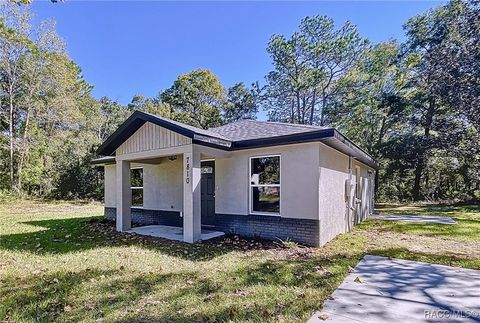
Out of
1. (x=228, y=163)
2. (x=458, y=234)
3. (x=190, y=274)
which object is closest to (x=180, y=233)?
(x=228, y=163)

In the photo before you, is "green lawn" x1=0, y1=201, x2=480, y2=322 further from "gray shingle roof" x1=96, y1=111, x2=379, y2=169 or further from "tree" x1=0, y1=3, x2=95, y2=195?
"tree" x1=0, y1=3, x2=95, y2=195

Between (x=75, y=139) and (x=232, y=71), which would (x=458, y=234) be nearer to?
(x=232, y=71)

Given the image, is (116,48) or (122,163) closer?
(122,163)

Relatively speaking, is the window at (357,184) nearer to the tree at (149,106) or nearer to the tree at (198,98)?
the tree at (149,106)

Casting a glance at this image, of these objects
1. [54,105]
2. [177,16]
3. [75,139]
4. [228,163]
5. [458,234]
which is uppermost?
[177,16]

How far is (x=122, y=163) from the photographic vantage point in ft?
30.1

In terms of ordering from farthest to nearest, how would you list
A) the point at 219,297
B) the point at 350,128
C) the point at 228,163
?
the point at 350,128 → the point at 228,163 → the point at 219,297

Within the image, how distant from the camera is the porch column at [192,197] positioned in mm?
7246

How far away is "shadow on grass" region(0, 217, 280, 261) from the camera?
659 centimetres

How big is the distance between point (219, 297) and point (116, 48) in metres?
21.8

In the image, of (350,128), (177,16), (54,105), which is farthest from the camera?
(350,128)

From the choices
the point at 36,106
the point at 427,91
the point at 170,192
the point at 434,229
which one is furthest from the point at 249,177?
the point at 36,106

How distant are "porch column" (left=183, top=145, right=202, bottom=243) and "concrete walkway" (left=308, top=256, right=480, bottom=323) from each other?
157 inches

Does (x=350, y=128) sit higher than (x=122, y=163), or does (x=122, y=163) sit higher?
(x=350, y=128)
